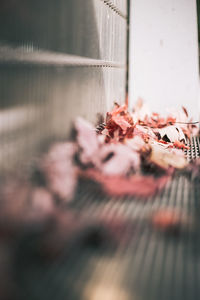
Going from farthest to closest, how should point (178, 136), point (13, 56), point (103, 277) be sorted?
point (178, 136), point (13, 56), point (103, 277)

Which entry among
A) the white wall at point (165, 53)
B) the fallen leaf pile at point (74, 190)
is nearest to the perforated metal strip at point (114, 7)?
the white wall at point (165, 53)

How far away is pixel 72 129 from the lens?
1.22 metres

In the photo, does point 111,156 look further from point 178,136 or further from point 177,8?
point 177,8

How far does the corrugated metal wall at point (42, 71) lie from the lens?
2.72 ft

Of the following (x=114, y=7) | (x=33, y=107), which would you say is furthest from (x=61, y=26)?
(x=114, y=7)

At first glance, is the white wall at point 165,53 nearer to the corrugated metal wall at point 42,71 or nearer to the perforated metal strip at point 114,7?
the perforated metal strip at point 114,7

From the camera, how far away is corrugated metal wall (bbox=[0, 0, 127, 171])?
32.6 inches

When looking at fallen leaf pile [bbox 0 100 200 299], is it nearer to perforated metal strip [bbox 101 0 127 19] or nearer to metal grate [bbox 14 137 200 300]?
metal grate [bbox 14 137 200 300]

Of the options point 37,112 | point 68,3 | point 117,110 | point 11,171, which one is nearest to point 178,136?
point 117,110

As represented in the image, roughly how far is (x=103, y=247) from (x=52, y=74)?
58 cm

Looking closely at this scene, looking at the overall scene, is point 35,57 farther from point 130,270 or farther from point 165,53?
point 165,53

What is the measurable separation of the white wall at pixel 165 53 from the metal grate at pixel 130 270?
5.93ft

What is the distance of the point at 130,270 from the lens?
2.05 ft

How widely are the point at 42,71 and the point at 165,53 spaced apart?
1681 mm
